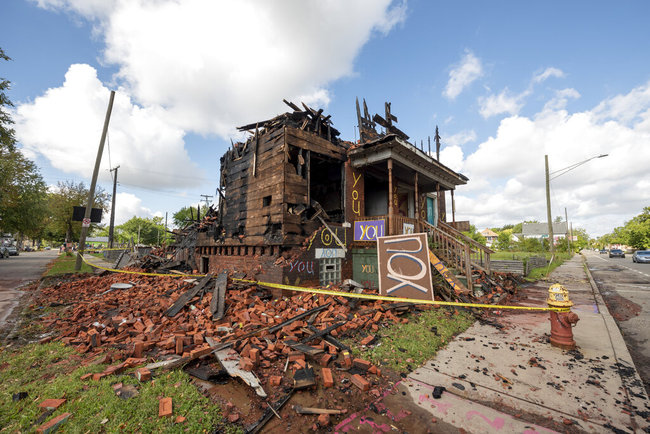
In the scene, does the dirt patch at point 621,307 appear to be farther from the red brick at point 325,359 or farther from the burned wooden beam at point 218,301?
the burned wooden beam at point 218,301

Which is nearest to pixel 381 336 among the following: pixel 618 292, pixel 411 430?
pixel 411 430

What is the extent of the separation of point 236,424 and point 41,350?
4.38 meters

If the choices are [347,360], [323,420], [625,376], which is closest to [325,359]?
[347,360]

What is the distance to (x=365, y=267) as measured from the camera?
30.7ft

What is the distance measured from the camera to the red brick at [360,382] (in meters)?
3.24

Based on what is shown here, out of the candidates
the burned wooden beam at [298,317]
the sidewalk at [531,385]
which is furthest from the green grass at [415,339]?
the burned wooden beam at [298,317]

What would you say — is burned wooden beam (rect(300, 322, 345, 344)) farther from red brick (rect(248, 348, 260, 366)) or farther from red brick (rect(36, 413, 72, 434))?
red brick (rect(36, 413, 72, 434))

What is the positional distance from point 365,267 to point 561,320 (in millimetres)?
5526

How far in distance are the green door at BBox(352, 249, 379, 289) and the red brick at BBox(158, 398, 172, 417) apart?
23.0 ft

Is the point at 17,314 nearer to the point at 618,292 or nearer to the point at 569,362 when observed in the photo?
the point at 569,362

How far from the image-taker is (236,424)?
265 centimetres

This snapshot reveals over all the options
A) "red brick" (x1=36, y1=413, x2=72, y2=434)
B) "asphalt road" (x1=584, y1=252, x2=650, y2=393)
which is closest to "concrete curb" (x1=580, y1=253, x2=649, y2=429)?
"asphalt road" (x1=584, y1=252, x2=650, y2=393)

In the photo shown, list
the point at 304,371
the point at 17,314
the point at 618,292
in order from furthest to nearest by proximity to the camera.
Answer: the point at 618,292, the point at 17,314, the point at 304,371

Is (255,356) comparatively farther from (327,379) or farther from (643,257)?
(643,257)
